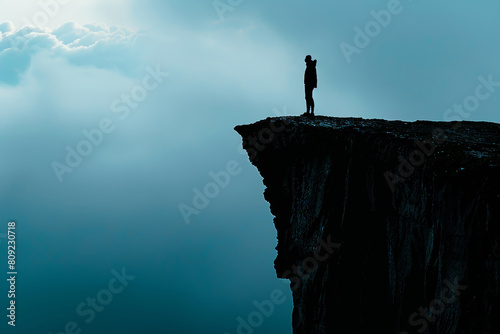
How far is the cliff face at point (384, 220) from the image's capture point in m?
14.3

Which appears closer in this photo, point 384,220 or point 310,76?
point 384,220

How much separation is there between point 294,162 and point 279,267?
8.36 meters

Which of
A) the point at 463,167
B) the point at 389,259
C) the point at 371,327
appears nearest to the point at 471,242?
the point at 463,167

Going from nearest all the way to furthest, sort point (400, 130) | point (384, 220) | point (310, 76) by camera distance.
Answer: point (400, 130) → point (384, 220) → point (310, 76)

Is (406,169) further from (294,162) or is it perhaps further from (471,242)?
(294,162)

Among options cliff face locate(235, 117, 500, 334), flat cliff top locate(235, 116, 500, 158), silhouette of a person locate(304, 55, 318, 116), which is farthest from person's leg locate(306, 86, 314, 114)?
cliff face locate(235, 117, 500, 334)

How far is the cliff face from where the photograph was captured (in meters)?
14.3

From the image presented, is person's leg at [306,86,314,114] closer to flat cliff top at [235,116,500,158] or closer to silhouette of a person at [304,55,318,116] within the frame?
silhouette of a person at [304,55,318,116]

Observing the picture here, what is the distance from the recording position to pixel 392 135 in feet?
67.8

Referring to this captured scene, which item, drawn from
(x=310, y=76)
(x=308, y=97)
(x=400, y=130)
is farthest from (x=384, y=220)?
(x=310, y=76)

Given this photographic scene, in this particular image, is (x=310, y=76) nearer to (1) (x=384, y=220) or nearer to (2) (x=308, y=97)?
(2) (x=308, y=97)

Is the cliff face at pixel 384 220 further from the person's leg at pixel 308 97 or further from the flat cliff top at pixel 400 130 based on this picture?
the person's leg at pixel 308 97

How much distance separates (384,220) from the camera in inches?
879

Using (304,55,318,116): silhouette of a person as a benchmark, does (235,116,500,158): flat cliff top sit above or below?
below
